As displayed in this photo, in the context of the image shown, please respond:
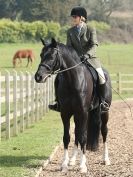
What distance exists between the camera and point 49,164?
9.37 m

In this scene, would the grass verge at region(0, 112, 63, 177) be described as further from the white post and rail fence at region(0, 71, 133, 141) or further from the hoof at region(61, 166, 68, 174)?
the hoof at region(61, 166, 68, 174)

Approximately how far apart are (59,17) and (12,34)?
1016 inches

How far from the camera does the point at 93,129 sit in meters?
9.55

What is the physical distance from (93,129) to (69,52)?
1.58 meters

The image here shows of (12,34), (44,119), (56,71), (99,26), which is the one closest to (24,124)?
(44,119)

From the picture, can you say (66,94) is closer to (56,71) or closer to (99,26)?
(56,71)

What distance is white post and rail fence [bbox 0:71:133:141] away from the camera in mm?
13188

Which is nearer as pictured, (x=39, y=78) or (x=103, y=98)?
(x=39, y=78)

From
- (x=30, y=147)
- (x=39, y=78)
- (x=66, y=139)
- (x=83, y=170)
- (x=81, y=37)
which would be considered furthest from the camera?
(x=30, y=147)

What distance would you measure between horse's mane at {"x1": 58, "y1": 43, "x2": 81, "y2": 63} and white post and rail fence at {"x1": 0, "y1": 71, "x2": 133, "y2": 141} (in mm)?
4172

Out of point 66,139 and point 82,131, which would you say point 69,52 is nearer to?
point 82,131

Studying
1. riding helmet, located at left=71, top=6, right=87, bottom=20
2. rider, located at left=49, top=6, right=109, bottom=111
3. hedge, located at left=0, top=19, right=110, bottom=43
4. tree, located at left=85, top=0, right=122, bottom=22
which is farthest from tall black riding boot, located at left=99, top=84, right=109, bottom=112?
tree, located at left=85, top=0, right=122, bottom=22

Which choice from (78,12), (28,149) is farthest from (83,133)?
(28,149)

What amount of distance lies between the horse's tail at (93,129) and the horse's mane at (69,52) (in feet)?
3.70
